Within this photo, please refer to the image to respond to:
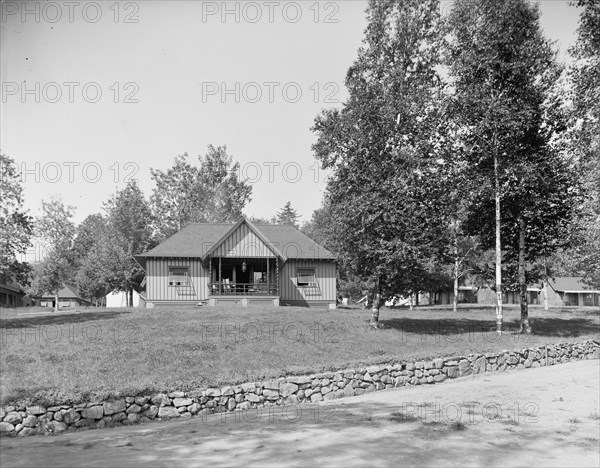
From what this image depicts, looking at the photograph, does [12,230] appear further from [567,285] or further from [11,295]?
[567,285]

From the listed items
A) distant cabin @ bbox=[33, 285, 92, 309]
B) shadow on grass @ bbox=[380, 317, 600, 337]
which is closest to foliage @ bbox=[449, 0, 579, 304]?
shadow on grass @ bbox=[380, 317, 600, 337]

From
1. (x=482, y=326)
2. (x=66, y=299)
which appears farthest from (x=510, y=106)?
(x=66, y=299)

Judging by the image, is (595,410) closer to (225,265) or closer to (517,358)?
(517,358)

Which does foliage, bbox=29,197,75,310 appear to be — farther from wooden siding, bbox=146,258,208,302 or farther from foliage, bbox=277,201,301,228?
foliage, bbox=277,201,301,228

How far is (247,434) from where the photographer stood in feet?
35.0

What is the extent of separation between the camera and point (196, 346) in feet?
56.3

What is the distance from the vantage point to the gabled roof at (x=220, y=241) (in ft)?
115

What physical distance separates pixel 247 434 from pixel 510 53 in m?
22.5

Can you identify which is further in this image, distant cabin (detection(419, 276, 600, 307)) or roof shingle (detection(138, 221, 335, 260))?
distant cabin (detection(419, 276, 600, 307))

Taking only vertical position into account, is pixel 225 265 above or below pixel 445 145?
below

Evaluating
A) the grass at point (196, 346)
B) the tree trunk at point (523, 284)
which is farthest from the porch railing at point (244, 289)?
the tree trunk at point (523, 284)

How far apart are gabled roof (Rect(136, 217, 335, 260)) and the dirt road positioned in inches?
848

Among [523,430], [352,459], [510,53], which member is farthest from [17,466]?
[510,53]

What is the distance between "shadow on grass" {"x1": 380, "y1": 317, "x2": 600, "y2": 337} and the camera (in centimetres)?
2426
